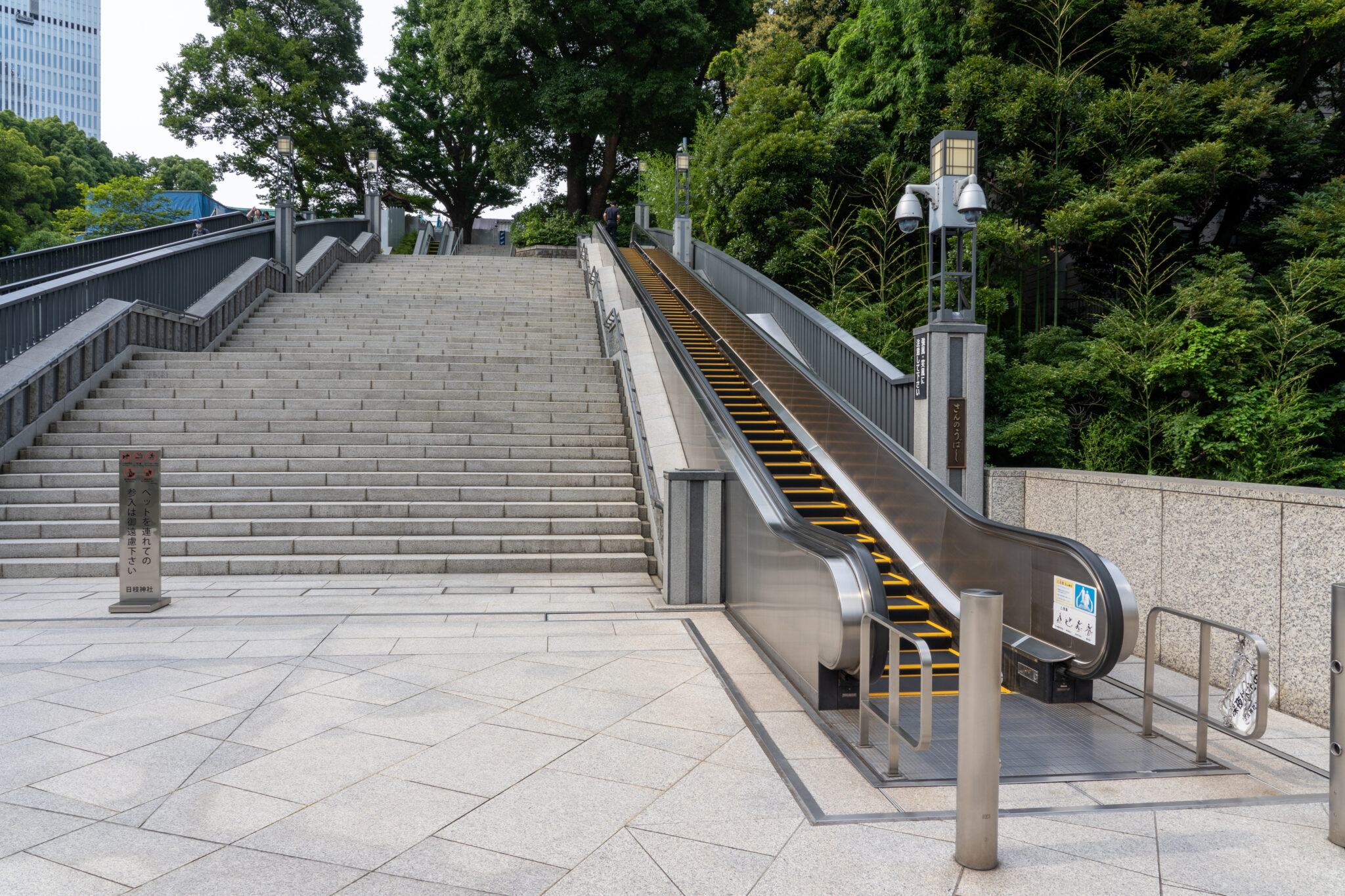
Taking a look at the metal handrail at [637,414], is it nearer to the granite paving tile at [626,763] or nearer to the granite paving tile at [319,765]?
the granite paving tile at [626,763]

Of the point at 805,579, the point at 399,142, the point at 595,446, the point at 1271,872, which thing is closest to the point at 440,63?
the point at 399,142

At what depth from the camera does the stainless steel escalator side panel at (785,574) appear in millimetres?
4398

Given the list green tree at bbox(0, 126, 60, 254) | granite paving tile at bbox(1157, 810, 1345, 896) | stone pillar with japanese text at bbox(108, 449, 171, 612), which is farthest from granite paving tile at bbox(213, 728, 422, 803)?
green tree at bbox(0, 126, 60, 254)

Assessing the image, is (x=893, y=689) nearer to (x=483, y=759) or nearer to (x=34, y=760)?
(x=483, y=759)

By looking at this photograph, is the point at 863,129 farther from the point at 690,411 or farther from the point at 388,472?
the point at 388,472

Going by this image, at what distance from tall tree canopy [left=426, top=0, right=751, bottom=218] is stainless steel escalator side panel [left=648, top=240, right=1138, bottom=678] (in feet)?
77.9

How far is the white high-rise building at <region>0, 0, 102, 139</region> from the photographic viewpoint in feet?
403

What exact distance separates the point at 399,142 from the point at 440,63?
8644 millimetres

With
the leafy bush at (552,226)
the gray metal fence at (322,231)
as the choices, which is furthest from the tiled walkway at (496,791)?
the leafy bush at (552,226)

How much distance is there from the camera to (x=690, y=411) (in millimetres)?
8617

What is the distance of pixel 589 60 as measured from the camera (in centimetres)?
3203

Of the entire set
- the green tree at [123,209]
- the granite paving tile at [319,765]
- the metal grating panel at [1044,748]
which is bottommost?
the metal grating panel at [1044,748]

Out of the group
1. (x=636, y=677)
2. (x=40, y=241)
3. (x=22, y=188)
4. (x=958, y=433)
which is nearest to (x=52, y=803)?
(x=636, y=677)

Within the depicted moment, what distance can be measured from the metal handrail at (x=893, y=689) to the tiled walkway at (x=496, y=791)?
0.21 m
